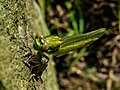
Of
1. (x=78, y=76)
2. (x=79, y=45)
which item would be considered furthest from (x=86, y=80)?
(x=79, y=45)

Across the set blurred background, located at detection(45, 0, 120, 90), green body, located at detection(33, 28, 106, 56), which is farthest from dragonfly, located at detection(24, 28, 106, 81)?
blurred background, located at detection(45, 0, 120, 90)

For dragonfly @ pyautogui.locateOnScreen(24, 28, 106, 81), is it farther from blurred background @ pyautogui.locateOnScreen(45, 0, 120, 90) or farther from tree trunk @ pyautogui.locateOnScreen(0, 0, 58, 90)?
blurred background @ pyautogui.locateOnScreen(45, 0, 120, 90)

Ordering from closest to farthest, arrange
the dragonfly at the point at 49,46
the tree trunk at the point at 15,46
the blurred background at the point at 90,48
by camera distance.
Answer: the tree trunk at the point at 15,46 < the dragonfly at the point at 49,46 < the blurred background at the point at 90,48

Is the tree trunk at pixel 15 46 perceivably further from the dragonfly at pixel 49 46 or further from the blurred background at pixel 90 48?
the blurred background at pixel 90 48

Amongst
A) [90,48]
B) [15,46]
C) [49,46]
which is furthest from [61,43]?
[90,48]

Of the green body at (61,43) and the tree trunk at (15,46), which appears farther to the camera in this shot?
the green body at (61,43)

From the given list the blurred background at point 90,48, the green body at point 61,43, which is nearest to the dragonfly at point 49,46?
the green body at point 61,43
